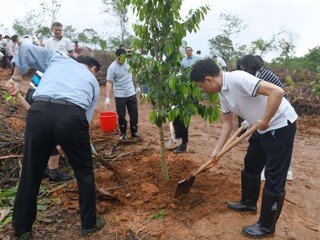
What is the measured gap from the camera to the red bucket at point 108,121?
19.9ft

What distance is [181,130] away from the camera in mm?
5348

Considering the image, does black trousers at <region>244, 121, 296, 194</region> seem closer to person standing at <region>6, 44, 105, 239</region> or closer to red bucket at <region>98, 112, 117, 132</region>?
person standing at <region>6, 44, 105, 239</region>

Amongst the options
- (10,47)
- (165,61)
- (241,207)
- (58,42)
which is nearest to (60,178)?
(165,61)

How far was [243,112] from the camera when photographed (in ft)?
9.18

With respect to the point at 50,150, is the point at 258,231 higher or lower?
lower

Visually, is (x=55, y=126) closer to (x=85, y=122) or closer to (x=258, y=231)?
(x=85, y=122)

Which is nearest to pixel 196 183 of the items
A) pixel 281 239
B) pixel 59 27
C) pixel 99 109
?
pixel 281 239

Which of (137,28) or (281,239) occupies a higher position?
(137,28)

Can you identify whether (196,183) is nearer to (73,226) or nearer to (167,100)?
(167,100)

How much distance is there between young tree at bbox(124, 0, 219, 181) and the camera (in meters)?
3.26

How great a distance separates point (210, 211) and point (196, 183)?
2.18 feet

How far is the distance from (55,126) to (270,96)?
173 cm

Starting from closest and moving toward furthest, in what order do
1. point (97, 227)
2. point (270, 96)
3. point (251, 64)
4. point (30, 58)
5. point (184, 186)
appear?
point (270, 96) < point (30, 58) < point (97, 227) < point (184, 186) < point (251, 64)

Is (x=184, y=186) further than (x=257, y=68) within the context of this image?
No
